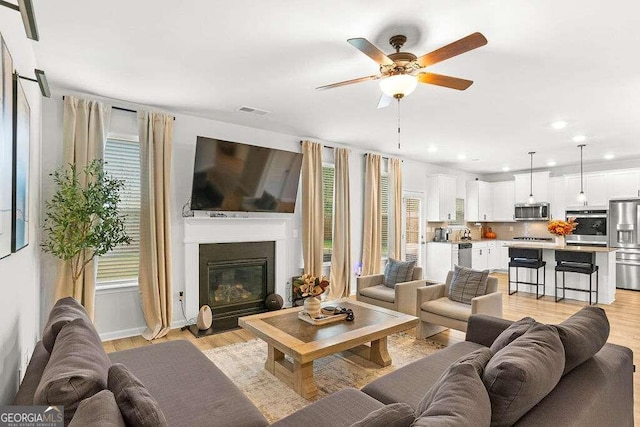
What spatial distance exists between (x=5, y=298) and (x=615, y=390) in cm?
298

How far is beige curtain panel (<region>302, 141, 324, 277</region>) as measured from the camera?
538cm

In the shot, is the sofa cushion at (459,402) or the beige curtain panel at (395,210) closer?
the sofa cushion at (459,402)

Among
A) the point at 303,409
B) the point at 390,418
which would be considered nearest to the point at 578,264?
the point at 303,409

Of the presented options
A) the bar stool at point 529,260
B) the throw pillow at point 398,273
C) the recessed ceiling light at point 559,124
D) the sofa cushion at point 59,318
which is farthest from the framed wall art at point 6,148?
the bar stool at point 529,260

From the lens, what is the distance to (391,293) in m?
4.50

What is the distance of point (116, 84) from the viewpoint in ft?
11.1

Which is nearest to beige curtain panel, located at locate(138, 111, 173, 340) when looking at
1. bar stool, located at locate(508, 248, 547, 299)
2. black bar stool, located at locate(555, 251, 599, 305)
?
bar stool, located at locate(508, 248, 547, 299)

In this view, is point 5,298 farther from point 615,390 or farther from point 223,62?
point 615,390

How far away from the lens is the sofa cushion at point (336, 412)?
5.27 feet

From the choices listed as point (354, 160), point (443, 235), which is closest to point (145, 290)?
point (354, 160)

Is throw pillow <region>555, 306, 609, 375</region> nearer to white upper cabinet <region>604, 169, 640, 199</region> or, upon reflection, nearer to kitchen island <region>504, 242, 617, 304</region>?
kitchen island <region>504, 242, 617, 304</region>

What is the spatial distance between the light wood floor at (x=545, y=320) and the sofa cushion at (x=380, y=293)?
721 mm

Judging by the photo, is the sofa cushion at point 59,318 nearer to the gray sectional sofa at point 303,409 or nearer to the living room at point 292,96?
the gray sectional sofa at point 303,409

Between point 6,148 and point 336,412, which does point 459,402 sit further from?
point 6,148
